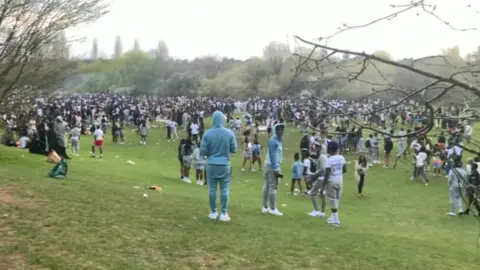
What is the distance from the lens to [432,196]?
60.4 ft

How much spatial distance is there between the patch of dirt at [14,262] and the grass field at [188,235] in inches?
0.4

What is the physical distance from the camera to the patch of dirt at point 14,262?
229 inches

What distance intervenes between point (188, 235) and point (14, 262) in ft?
8.10

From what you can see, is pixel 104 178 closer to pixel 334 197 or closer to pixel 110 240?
pixel 334 197

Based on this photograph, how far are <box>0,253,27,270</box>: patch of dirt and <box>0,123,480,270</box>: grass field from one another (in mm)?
10

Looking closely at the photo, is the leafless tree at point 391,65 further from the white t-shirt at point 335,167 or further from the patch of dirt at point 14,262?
the white t-shirt at point 335,167

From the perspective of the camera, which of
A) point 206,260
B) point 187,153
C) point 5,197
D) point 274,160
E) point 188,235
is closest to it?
point 206,260

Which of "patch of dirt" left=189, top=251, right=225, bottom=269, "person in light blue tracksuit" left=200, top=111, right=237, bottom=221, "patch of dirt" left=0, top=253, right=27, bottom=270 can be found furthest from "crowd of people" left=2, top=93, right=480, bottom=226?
"patch of dirt" left=0, top=253, right=27, bottom=270

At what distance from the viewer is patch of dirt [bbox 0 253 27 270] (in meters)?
5.82

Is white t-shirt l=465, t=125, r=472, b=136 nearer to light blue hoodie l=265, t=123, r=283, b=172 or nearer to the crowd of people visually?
the crowd of people

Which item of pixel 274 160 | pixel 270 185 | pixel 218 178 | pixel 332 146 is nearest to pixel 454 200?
pixel 332 146

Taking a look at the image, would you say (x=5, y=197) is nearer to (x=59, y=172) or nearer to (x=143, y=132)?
(x=59, y=172)

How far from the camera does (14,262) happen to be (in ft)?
19.5

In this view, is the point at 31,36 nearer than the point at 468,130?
No
